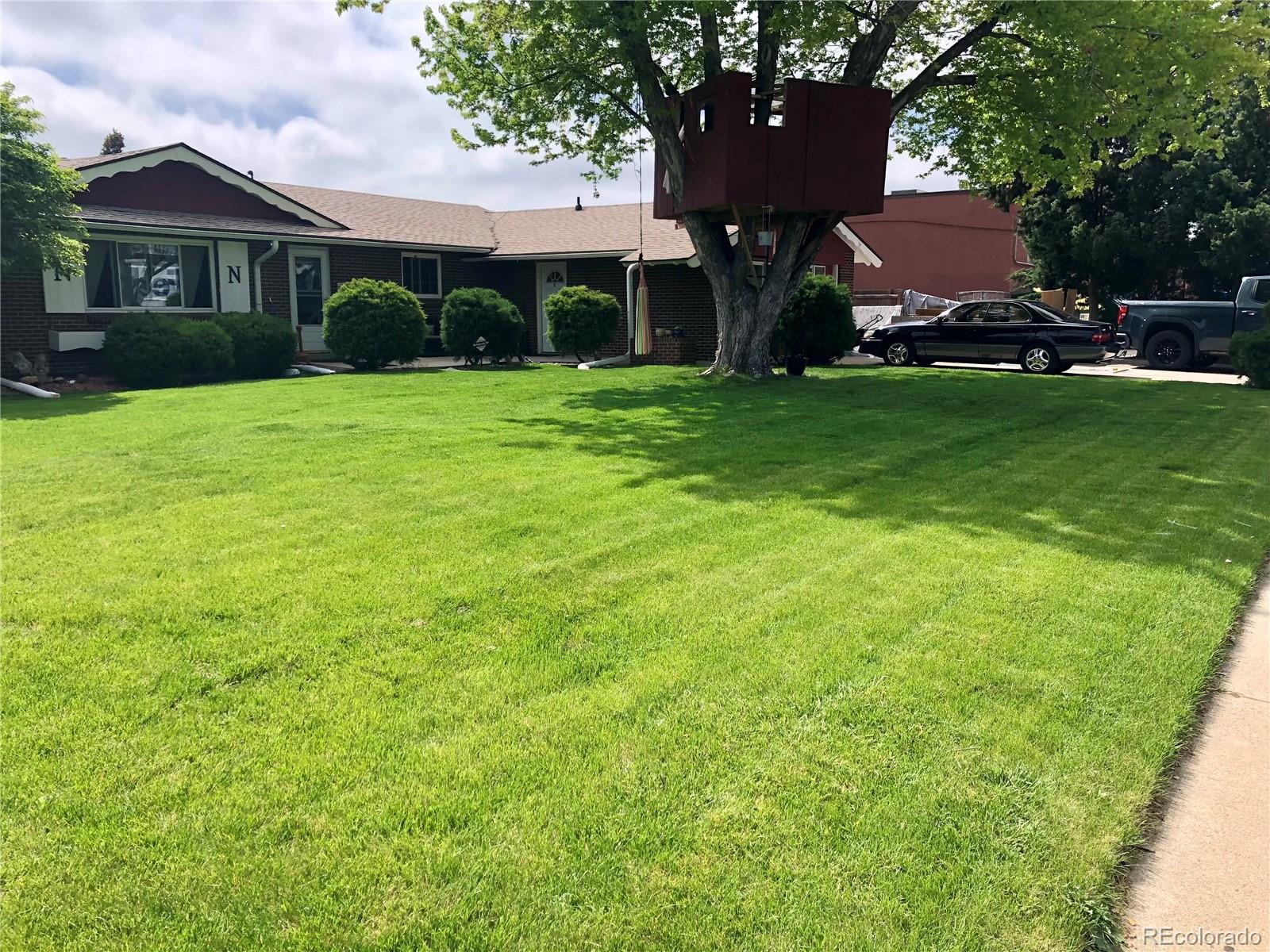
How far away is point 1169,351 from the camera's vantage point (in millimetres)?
20703

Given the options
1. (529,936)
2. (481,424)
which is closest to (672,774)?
(529,936)

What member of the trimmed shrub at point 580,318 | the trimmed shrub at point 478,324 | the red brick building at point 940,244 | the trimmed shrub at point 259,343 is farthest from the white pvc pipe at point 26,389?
the red brick building at point 940,244

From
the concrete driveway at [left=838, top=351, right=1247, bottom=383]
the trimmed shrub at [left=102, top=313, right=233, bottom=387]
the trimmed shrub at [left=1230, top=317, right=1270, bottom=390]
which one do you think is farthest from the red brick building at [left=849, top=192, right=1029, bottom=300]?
the trimmed shrub at [left=102, top=313, right=233, bottom=387]

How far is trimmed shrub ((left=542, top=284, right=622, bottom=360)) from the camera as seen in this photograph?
68.7ft

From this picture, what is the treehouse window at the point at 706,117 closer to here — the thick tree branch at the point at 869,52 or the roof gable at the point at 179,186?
the thick tree branch at the point at 869,52

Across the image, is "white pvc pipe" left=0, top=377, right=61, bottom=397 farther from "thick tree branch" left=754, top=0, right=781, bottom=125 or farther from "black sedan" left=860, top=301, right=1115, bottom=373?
"black sedan" left=860, top=301, right=1115, bottom=373

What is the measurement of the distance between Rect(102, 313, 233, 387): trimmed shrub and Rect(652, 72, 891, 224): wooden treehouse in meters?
9.09

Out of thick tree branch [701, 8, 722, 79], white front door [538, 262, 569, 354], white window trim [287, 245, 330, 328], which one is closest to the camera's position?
thick tree branch [701, 8, 722, 79]

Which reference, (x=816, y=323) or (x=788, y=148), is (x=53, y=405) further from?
(x=816, y=323)

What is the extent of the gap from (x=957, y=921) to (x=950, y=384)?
1461 centimetres

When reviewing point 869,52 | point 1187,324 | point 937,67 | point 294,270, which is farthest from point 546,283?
point 1187,324

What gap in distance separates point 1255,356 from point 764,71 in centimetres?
1001

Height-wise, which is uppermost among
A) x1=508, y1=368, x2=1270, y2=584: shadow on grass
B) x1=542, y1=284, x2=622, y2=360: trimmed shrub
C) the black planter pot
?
x1=542, y1=284, x2=622, y2=360: trimmed shrub

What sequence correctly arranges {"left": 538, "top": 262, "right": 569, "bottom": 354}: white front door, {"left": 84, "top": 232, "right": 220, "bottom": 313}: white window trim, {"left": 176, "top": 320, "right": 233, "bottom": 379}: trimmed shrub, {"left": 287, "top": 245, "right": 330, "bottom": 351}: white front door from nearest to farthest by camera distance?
{"left": 176, "top": 320, "right": 233, "bottom": 379}: trimmed shrub, {"left": 84, "top": 232, "right": 220, "bottom": 313}: white window trim, {"left": 287, "top": 245, "right": 330, "bottom": 351}: white front door, {"left": 538, "top": 262, "right": 569, "bottom": 354}: white front door
